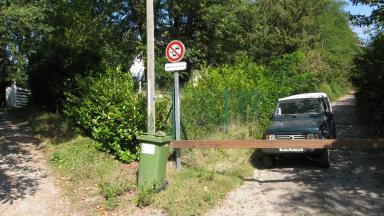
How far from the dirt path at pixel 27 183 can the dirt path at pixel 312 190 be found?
296 centimetres

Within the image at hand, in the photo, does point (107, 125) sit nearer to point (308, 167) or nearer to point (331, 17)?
point (308, 167)

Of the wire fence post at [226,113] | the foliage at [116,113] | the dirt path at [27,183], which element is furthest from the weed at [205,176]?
the wire fence post at [226,113]

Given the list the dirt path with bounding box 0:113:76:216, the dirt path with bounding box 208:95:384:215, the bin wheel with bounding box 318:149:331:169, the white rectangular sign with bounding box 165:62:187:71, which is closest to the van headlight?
the bin wheel with bounding box 318:149:331:169

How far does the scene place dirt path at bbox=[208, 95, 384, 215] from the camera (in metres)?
6.92

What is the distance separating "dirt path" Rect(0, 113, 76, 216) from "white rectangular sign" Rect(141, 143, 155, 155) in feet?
5.42

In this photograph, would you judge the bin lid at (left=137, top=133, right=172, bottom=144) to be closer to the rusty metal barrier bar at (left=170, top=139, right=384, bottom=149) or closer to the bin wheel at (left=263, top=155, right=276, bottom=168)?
the rusty metal barrier bar at (left=170, top=139, right=384, bottom=149)

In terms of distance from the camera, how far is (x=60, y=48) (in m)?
15.6

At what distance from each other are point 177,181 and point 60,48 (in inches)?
361

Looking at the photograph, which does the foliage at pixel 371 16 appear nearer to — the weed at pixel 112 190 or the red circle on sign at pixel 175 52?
the red circle on sign at pixel 175 52

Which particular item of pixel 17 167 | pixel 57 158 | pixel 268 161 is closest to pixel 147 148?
pixel 268 161

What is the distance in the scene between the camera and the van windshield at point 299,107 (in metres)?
11.1

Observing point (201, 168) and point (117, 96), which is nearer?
point (201, 168)

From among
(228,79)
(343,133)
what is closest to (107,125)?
(228,79)

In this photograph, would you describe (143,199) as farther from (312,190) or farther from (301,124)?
(301,124)
